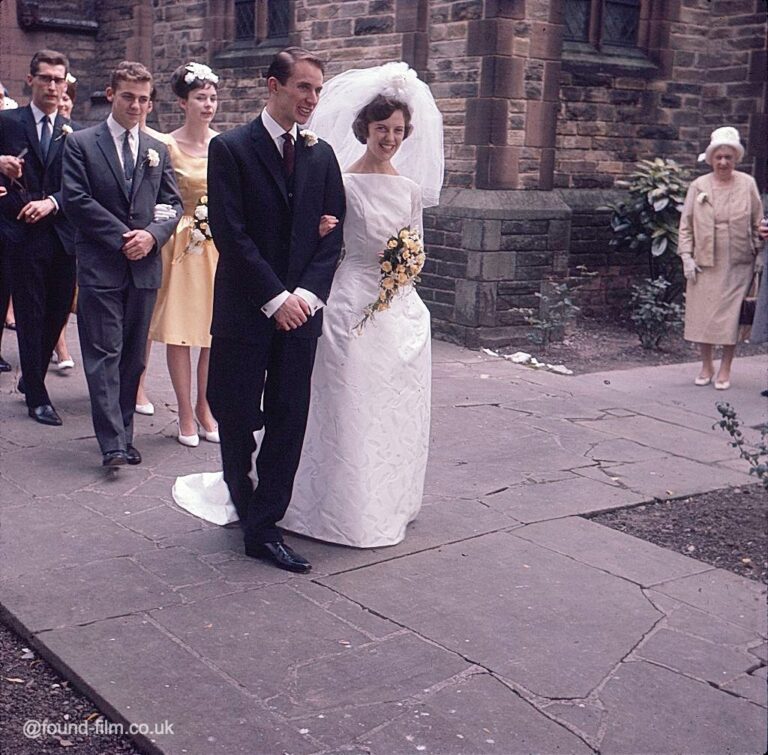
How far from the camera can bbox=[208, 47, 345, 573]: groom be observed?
4691mm

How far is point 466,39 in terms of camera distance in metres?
11.0

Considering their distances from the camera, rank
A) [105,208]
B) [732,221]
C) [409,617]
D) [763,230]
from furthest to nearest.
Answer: [732,221] → [763,230] → [105,208] → [409,617]

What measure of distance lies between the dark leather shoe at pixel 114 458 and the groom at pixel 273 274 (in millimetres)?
1227

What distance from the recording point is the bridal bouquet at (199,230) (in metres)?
6.82

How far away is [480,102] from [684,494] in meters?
5.67

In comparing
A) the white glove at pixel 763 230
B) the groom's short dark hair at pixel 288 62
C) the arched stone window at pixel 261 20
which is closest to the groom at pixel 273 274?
the groom's short dark hair at pixel 288 62

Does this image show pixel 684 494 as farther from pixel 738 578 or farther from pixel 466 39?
pixel 466 39

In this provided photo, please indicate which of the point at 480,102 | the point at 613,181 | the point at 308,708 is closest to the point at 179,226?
the point at 308,708

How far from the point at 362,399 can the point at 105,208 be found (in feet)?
6.81

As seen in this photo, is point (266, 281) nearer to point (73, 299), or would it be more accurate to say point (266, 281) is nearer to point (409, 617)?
point (409, 617)

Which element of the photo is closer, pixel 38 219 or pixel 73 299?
pixel 38 219

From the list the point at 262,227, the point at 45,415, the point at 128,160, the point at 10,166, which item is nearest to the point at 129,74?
the point at 128,160

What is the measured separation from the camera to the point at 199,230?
6.82 metres

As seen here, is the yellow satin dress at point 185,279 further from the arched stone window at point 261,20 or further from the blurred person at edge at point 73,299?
the arched stone window at point 261,20
